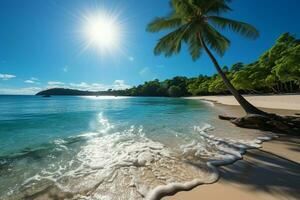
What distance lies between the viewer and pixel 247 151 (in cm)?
570

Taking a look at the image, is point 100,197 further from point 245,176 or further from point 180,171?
point 245,176

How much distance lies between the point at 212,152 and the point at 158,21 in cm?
967

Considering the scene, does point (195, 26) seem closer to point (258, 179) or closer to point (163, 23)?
point (163, 23)

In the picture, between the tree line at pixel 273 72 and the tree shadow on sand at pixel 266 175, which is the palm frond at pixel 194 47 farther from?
the tree line at pixel 273 72

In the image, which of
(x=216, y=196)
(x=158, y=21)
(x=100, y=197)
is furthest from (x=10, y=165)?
(x=158, y=21)

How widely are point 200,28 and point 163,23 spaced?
2.47 m

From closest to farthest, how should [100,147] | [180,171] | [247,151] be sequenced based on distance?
[180,171] < [247,151] < [100,147]

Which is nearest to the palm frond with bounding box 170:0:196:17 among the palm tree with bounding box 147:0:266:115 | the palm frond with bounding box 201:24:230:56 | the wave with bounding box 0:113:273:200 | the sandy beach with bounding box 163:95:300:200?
the palm tree with bounding box 147:0:266:115

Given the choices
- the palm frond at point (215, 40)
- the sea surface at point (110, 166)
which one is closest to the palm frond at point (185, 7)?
the palm frond at point (215, 40)

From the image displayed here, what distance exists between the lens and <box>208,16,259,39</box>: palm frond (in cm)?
1072

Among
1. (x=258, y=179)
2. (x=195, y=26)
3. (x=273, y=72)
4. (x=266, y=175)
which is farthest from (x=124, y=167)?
(x=273, y=72)

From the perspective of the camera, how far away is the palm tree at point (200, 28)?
433 inches

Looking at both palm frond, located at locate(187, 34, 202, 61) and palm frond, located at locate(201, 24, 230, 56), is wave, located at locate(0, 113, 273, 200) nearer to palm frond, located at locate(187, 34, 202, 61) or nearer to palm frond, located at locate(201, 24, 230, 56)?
palm frond, located at locate(201, 24, 230, 56)

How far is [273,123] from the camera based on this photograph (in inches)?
351
